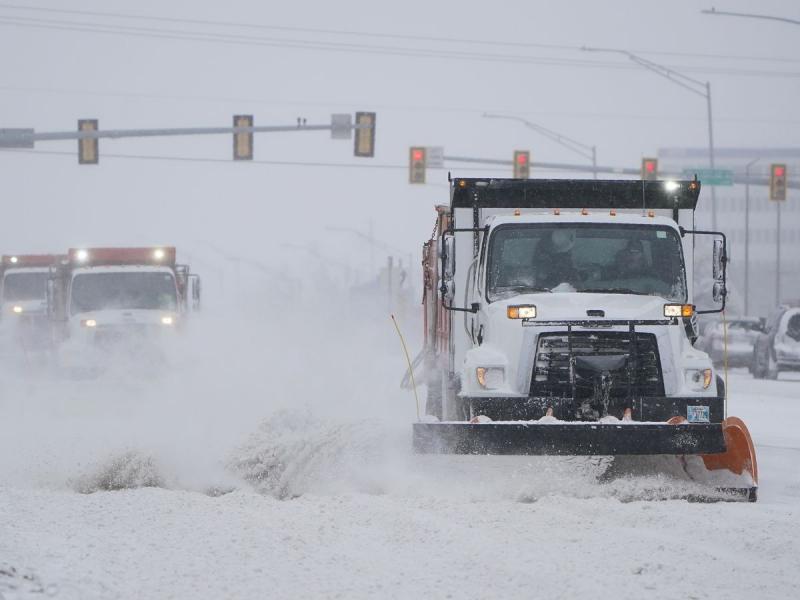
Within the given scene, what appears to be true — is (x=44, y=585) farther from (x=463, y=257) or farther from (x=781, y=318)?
(x=781, y=318)

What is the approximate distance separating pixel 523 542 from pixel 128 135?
80.4 ft

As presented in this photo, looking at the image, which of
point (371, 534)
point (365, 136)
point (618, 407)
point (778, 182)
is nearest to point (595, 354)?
point (618, 407)

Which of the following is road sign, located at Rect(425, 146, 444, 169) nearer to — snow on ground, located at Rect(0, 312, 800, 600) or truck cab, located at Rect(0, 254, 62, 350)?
truck cab, located at Rect(0, 254, 62, 350)

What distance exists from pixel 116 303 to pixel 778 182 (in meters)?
23.4

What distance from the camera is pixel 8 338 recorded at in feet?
102

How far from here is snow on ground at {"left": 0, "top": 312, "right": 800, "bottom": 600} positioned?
781 cm

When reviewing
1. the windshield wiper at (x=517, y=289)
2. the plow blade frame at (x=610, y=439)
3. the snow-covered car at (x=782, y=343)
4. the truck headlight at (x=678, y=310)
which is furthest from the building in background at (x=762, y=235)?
the plow blade frame at (x=610, y=439)

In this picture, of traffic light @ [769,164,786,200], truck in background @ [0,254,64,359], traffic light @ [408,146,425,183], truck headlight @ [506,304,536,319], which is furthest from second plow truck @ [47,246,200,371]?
traffic light @ [769,164,786,200]

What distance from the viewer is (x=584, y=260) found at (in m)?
12.5

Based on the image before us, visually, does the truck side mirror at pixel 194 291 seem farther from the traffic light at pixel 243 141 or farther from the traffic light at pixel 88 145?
the traffic light at pixel 88 145

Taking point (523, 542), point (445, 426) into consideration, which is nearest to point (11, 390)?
point (445, 426)

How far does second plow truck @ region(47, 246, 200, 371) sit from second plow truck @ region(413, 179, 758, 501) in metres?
12.5

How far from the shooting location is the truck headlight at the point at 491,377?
11.7 meters

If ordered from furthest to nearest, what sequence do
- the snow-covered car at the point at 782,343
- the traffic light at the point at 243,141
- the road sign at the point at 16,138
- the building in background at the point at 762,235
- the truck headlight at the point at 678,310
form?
the building in background at the point at 762,235 < the traffic light at the point at 243,141 < the snow-covered car at the point at 782,343 < the road sign at the point at 16,138 < the truck headlight at the point at 678,310
